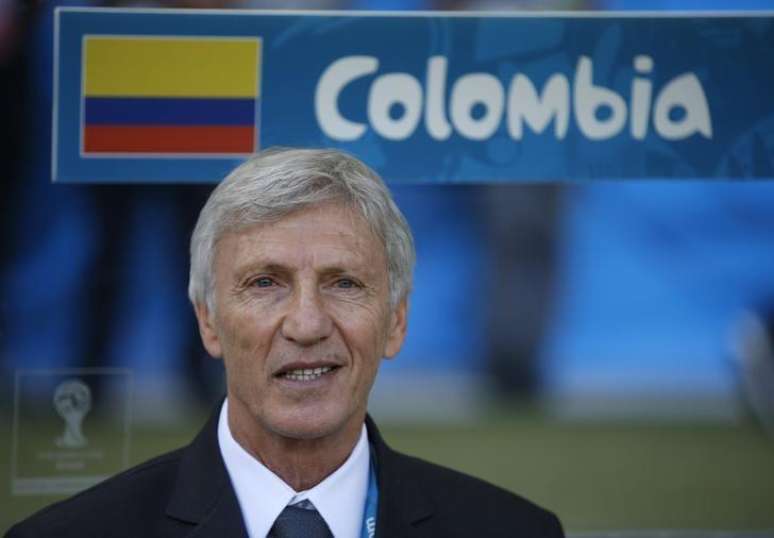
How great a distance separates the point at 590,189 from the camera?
355 cm

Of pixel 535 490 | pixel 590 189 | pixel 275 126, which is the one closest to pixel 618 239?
pixel 590 189

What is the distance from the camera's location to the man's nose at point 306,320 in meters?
2.52

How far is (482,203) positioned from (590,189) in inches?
10.3

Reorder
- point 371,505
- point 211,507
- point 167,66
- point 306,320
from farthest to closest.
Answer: point 167,66, point 371,505, point 211,507, point 306,320

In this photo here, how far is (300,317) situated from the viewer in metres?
2.52

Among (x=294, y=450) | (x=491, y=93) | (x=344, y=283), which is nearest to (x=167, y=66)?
(x=491, y=93)

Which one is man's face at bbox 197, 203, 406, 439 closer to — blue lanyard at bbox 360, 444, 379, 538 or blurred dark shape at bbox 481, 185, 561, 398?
blue lanyard at bbox 360, 444, 379, 538

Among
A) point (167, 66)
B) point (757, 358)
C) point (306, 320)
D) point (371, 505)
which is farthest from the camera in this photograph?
point (757, 358)

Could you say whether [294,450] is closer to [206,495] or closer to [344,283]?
[206,495]

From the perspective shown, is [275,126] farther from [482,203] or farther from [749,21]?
[749,21]

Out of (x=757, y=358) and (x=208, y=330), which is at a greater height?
(x=208, y=330)

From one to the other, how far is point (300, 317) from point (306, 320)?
0.01 m

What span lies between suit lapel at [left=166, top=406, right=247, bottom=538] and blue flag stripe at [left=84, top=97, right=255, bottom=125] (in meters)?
1.01

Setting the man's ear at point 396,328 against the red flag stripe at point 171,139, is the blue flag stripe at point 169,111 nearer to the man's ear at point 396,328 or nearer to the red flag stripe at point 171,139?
the red flag stripe at point 171,139
